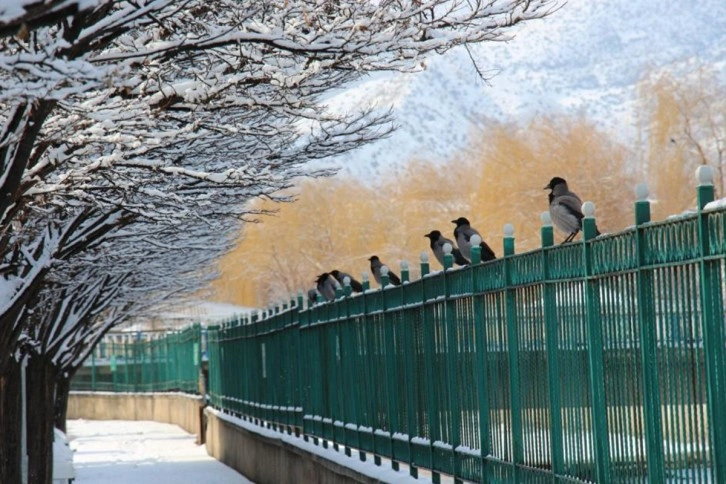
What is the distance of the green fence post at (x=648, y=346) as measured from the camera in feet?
23.2

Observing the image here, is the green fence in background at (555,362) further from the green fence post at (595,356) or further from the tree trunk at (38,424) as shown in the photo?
the tree trunk at (38,424)

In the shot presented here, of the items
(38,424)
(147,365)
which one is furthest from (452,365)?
(147,365)

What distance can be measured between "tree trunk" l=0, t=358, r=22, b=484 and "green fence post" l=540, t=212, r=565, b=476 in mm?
8497

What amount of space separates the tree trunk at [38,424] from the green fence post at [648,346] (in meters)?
13.5

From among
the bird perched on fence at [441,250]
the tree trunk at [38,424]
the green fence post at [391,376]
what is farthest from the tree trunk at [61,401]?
the bird perched on fence at [441,250]

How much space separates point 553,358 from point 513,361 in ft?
3.07

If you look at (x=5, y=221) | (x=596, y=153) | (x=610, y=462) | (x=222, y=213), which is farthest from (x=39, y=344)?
(x=596, y=153)

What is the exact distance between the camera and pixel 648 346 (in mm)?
7141

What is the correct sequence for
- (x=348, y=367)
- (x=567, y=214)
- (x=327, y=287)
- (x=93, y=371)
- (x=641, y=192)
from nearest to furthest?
(x=641, y=192) < (x=567, y=214) < (x=348, y=367) < (x=327, y=287) < (x=93, y=371)

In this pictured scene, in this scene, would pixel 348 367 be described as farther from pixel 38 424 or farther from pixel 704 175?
pixel 704 175

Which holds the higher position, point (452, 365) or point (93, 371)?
point (93, 371)

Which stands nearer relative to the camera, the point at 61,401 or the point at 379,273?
the point at 379,273

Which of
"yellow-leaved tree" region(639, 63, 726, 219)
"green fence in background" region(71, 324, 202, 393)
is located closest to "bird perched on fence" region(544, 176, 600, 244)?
"green fence in background" region(71, 324, 202, 393)

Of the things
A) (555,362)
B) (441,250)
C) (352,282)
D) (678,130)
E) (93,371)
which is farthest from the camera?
(678,130)
